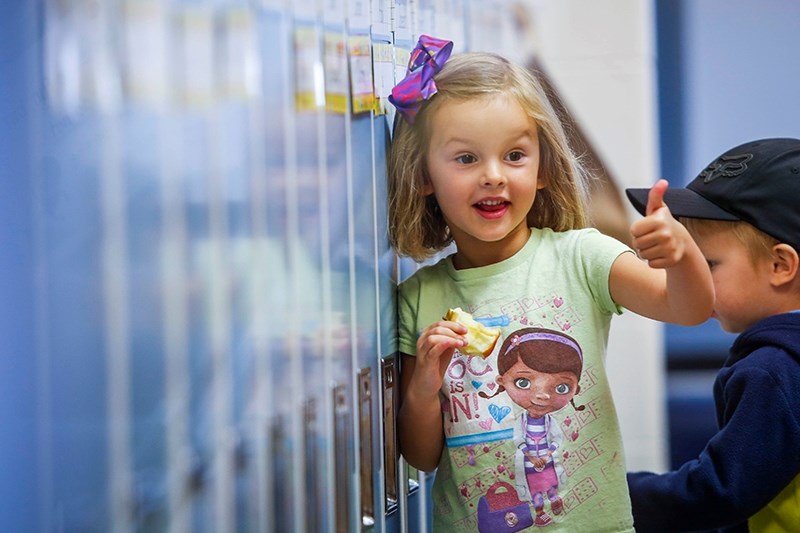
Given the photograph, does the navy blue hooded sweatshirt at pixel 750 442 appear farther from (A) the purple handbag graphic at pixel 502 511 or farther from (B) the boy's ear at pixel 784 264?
(A) the purple handbag graphic at pixel 502 511

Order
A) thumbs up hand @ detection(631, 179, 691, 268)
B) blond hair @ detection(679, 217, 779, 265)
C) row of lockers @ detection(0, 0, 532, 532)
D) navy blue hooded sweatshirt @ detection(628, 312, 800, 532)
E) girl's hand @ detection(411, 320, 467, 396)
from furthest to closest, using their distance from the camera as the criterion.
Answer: blond hair @ detection(679, 217, 779, 265), navy blue hooded sweatshirt @ detection(628, 312, 800, 532), girl's hand @ detection(411, 320, 467, 396), thumbs up hand @ detection(631, 179, 691, 268), row of lockers @ detection(0, 0, 532, 532)

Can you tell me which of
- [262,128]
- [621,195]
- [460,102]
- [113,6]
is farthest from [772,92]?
[113,6]

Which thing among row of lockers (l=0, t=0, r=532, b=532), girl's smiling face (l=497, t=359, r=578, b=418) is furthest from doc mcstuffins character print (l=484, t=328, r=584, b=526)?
row of lockers (l=0, t=0, r=532, b=532)

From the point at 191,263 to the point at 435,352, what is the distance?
1.70 ft

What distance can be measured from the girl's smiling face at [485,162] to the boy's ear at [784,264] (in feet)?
1.41

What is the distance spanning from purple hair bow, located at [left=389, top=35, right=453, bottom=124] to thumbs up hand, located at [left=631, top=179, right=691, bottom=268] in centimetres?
36

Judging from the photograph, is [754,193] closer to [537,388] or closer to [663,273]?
[663,273]

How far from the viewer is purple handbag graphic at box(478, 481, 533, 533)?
129 centimetres

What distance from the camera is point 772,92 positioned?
250 centimetres

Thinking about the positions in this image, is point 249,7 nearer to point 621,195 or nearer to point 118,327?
point 118,327

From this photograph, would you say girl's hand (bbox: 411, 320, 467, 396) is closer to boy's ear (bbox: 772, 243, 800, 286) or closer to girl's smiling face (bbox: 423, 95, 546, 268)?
girl's smiling face (bbox: 423, 95, 546, 268)

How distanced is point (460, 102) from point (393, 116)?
0.12m

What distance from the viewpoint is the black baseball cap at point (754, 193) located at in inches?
57.4

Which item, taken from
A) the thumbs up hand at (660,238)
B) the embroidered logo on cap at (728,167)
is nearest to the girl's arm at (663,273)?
the thumbs up hand at (660,238)
